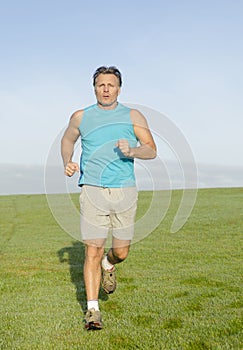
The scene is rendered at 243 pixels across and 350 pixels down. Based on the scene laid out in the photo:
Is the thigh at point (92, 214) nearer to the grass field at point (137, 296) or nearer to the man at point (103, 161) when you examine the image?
the man at point (103, 161)

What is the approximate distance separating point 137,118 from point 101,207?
3.80 feet

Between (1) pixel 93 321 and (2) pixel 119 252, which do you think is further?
(2) pixel 119 252

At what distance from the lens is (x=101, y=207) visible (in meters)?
6.63

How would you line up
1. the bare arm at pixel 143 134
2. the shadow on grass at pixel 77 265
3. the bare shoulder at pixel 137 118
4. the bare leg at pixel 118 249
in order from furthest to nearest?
the shadow on grass at pixel 77 265
the bare leg at pixel 118 249
the bare shoulder at pixel 137 118
the bare arm at pixel 143 134

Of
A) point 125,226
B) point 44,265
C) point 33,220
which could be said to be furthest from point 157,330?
point 33,220

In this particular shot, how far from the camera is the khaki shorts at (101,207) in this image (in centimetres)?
661

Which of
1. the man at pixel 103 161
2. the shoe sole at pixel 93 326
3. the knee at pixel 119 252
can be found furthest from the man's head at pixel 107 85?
the shoe sole at pixel 93 326

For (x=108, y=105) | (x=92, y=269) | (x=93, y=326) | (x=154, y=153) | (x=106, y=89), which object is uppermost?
(x=106, y=89)

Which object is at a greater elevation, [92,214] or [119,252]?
[92,214]

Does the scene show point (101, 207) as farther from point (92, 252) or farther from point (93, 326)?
point (93, 326)

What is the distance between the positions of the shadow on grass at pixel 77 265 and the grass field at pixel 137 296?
0.06 ft

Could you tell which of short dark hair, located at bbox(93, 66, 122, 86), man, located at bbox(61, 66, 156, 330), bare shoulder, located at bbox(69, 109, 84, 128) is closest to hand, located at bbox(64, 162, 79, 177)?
man, located at bbox(61, 66, 156, 330)

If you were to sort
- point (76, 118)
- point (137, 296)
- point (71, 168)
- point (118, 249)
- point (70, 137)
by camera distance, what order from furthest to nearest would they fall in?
point (137, 296) → point (118, 249) → point (70, 137) → point (76, 118) → point (71, 168)

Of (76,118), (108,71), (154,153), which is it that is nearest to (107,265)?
(154,153)
